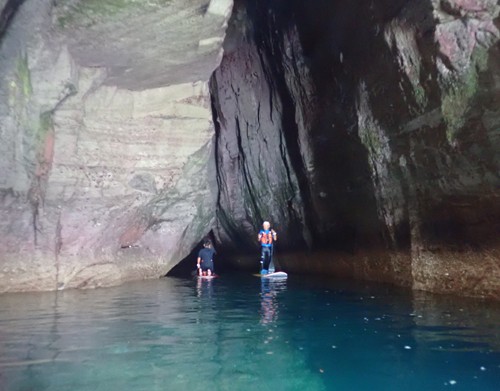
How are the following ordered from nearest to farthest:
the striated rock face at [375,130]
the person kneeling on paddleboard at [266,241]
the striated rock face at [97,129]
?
the striated rock face at [375,130] → the striated rock face at [97,129] → the person kneeling on paddleboard at [266,241]

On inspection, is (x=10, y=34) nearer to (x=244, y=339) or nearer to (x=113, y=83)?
(x=113, y=83)

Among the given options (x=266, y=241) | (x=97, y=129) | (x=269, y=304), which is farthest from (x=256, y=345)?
(x=266, y=241)

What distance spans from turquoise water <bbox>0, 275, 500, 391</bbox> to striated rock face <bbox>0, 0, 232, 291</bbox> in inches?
112

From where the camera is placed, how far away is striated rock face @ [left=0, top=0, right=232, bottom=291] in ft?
24.1

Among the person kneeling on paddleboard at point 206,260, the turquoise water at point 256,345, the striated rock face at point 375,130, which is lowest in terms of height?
the turquoise water at point 256,345

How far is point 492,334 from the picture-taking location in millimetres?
4113

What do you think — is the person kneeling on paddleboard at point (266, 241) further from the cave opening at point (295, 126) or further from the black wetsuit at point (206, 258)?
the black wetsuit at point (206, 258)

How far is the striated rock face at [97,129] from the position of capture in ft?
24.1

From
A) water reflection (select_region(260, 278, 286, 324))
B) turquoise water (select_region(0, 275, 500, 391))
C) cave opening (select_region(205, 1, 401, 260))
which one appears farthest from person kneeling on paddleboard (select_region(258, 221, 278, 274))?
turquoise water (select_region(0, 275, 500, 391))

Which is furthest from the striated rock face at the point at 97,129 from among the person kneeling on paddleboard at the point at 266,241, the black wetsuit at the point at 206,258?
the person kneeling on paddleboard at the point at 266,241

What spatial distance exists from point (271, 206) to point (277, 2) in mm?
5643

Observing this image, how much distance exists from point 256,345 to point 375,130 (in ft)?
17.8

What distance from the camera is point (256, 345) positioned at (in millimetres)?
3828

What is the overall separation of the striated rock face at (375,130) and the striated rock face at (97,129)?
7.59 ft
